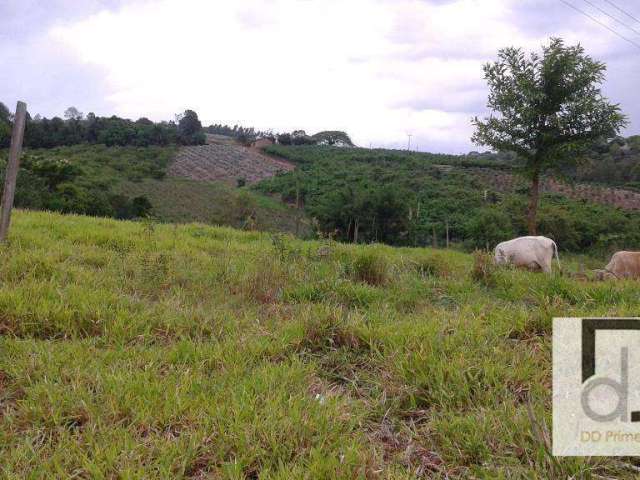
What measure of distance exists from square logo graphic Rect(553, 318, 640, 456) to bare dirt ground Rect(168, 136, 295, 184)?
5516 cm

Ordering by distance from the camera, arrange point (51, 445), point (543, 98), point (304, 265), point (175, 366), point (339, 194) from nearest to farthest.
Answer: point (51, 445)
point (175, 366)
point (304, 265)
point (543, 98)
point (339, 194)

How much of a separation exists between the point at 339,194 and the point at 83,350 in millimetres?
30875

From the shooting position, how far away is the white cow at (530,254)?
6297 millimetres

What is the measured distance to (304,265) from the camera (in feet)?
16.9

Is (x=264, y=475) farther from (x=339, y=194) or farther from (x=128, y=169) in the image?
(x=128, y=169)

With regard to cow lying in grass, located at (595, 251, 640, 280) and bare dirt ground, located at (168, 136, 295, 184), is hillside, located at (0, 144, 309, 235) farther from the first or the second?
cow lying in grass, located at (595, 251, 640, 280)

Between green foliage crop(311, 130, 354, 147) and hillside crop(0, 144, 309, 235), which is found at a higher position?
green foliage crop(311, 130, 354, 147)

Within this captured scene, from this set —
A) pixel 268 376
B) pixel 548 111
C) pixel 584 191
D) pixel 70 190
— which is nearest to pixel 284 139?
pixel 584 191

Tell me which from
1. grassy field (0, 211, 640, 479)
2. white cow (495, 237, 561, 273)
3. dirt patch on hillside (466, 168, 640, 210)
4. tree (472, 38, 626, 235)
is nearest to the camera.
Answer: grassy field (0, 211, 640, 479)

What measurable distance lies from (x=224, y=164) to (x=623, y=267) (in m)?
62.3

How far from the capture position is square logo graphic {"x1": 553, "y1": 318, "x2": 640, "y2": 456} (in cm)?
186

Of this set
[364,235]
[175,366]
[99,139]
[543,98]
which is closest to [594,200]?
[364,235]

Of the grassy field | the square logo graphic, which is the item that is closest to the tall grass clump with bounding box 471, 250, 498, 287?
the grassy field

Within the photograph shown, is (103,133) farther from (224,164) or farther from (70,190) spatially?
(70,190)
